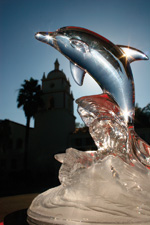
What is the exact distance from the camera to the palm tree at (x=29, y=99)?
20.3 metres

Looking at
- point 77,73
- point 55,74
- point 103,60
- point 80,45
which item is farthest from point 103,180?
point 55,74

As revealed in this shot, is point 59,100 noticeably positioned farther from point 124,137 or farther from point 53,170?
point 124,137

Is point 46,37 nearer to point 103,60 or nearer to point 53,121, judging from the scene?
point 103,60

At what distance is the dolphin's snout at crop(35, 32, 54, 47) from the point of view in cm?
362

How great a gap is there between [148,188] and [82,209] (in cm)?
101

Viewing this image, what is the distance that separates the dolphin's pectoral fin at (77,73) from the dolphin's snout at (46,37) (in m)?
0.60

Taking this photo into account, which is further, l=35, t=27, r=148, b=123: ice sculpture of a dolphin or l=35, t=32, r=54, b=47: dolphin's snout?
l=35, t=32, r=54, b=47: dolphin's snout

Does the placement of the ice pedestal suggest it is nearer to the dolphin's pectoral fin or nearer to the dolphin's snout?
the dolphin's pectoral fin

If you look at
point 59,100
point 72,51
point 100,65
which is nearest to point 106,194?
point 100,65

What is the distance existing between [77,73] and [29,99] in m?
17.8

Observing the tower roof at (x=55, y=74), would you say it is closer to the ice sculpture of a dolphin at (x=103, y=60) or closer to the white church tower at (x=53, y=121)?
the white church tower at (x=53, y=121)

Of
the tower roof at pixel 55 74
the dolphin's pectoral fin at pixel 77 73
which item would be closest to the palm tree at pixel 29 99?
the tower roof at pixel 55 74

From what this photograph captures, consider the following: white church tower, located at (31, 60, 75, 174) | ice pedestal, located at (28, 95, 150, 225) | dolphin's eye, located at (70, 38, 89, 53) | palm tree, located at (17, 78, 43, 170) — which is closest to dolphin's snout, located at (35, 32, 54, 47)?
dolphin's eye, located at (70, 38, 89, 53)

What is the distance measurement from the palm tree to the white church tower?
8.98ft
